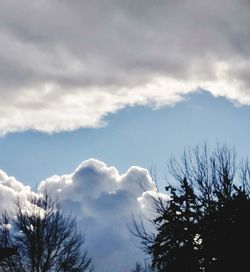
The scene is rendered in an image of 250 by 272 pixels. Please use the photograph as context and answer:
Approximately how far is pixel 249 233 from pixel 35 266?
10.4m

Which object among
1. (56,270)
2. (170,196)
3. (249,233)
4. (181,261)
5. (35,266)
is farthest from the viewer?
(56,270)

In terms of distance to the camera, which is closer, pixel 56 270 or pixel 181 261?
pixel 181 261

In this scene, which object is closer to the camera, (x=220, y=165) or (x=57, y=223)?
(x=220, y=165)

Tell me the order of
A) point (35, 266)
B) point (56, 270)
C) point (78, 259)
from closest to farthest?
point (35, 266), point (56, 270), point (78, 259)

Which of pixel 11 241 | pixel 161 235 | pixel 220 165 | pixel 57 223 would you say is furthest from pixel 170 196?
pixel 11 241

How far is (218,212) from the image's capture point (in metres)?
17.2

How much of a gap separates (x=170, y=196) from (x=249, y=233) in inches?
155

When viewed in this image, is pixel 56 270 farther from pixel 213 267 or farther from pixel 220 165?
pixel 220 165

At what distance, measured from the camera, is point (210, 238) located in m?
16.9

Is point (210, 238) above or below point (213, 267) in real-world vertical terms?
above

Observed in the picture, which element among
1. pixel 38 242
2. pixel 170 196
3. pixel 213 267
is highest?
pixel 170 196

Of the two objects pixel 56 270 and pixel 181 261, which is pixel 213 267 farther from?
pixel 56 270

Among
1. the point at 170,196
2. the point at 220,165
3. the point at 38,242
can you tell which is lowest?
the point at 38,242

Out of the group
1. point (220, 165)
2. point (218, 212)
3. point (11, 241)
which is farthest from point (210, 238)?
point (11, 241)
